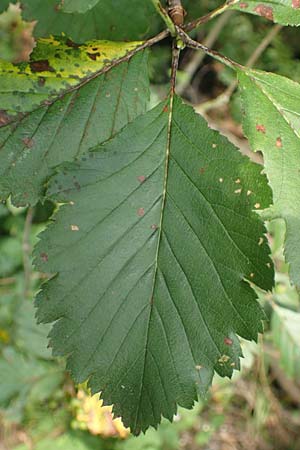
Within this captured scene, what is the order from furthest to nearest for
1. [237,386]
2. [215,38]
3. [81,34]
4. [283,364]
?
[237,386] → [215,38] → [283,364] → [81,34]

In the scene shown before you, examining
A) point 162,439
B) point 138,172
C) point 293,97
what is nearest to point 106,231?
point 138,172

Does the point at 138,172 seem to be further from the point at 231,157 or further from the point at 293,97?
the point at 293,97

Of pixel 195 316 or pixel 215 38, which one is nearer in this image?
pixel 195 316

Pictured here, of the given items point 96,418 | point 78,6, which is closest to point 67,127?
point 78,6

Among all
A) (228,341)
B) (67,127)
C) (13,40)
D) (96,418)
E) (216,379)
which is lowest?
(96,418)

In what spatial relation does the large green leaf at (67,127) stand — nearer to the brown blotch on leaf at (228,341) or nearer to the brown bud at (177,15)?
the brown bud at (177,15)

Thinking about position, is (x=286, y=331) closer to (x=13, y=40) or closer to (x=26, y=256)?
(x=26, y=256)

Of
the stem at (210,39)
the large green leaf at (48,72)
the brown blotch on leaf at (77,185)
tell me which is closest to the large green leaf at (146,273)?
the brown blotch on leaf at (77,185)
